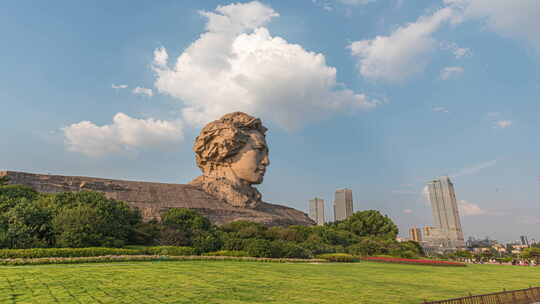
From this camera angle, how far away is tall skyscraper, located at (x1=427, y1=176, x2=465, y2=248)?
10988cm

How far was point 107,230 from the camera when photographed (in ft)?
59.1

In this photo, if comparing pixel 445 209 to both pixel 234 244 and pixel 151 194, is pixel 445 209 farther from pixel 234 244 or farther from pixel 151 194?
pixel 234 244

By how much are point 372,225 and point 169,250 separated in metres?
31.6

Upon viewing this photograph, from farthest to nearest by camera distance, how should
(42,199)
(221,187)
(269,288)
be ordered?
(221,187) → (42,199) → (269,288)

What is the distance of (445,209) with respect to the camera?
113812mm

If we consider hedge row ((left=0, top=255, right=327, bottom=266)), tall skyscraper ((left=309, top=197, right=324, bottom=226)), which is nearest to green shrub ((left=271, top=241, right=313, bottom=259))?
hedge row ((left=0, top=255, right=327, bottom=266))

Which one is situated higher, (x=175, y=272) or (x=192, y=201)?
(x=192, y=201)

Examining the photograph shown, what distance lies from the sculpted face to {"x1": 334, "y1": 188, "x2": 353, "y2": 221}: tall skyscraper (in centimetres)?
7988

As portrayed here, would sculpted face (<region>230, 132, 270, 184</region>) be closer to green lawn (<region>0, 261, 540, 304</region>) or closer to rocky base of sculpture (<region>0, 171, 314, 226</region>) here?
rocky base of sculpture (<region>0, 171, 314, 226</region>)

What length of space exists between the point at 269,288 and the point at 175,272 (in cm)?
382

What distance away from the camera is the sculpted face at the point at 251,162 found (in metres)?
45.5

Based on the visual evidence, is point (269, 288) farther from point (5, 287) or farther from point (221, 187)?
point (221, 187)

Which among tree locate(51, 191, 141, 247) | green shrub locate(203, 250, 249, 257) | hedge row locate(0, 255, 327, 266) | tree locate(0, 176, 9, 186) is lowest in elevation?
hedge row locate(0, 255, 327, 266)

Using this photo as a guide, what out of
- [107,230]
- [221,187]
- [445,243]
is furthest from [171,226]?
[445,243]
